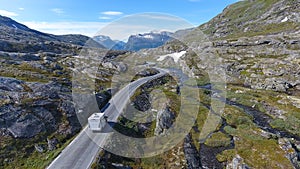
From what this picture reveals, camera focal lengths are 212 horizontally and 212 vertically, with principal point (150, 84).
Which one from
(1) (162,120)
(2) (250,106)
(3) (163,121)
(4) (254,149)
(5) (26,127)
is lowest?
(2) (250,106)

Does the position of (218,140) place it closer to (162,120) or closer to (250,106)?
(162,120)

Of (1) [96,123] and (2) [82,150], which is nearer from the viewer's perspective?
(2) [82,150]

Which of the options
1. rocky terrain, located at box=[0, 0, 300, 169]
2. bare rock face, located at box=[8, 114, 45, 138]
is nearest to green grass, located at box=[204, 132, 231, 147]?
rocky terrain, located at box=[0, 0, 300, 169]

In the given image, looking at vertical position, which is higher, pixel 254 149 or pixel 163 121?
pixel 163 121

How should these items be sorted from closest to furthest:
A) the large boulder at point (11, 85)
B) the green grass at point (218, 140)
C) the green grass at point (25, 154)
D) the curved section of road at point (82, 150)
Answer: the curved section of road at point (82, 150), the green grass at point (25, 154), the green grass at point (218, 140), the large boulder at point (11, 85)

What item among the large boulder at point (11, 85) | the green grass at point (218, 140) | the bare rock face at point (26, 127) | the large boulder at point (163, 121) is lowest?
the green grass at point (218, 140)

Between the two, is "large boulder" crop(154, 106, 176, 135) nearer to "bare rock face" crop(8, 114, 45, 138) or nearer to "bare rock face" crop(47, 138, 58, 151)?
"bare rock face" crop(47, 138, 58, 151)

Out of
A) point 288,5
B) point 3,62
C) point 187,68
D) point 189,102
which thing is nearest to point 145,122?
point 189,102

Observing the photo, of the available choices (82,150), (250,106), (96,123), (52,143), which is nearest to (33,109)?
(52,143)

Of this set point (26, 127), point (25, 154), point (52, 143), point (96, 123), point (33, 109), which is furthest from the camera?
point (33, 109)

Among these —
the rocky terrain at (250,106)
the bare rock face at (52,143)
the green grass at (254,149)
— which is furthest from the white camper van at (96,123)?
the green grass at (254,149)

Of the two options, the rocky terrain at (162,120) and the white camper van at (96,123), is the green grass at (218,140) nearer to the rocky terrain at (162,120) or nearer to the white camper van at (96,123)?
the rocky terrain at (162,120)

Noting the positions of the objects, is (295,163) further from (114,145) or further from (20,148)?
(20,148)

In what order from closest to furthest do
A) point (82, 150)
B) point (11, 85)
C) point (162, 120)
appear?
point (82, 150), point (162, 120), point (11, 85)
